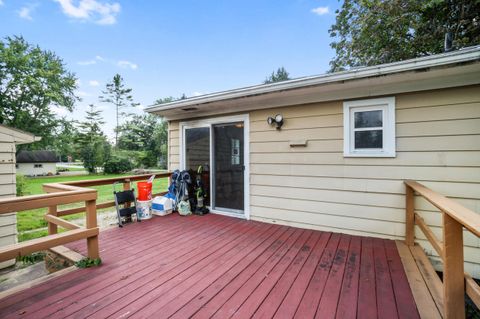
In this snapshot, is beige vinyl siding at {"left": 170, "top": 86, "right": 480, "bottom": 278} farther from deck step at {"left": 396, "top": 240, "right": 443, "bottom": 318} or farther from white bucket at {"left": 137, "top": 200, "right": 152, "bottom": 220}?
white bucket at {"left": 137, "top": 200, "right": 152, "bottom": 220}

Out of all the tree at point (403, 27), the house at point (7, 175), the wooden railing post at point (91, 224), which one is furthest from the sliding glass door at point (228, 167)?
the tree at point (403, 27)

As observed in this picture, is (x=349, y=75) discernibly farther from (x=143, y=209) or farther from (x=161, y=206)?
(x=143, y=209)

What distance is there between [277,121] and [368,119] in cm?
131

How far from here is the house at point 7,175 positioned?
2787mm

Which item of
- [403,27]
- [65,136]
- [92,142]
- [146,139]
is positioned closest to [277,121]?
[403,27]

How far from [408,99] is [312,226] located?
7.17ft

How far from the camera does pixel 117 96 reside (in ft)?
69.3

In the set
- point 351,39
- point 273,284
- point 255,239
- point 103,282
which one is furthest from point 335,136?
point 351,39

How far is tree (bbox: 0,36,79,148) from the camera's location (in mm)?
15531

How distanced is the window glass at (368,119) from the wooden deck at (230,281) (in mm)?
1583

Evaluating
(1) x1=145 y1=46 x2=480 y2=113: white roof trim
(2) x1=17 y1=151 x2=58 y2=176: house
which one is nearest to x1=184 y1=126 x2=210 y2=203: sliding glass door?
(1) x1=145 y1=46 x2=480 y2=113: white roof trim

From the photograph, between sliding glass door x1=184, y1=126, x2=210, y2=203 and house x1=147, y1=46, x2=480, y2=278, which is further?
sliding glass door x1=184, y1=126, x2=210, y2=203

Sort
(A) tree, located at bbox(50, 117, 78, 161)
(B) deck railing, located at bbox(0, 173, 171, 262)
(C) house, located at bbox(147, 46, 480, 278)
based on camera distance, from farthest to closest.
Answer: (A) tree, located at bbox(50, 117, 78, 161) < (C) house, located at bbox(147, 46, 480, 278) < (B) deck railing, located at bbox(0, 173, 171, 262)

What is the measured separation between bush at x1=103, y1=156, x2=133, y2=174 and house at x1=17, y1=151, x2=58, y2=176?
13229 mm
